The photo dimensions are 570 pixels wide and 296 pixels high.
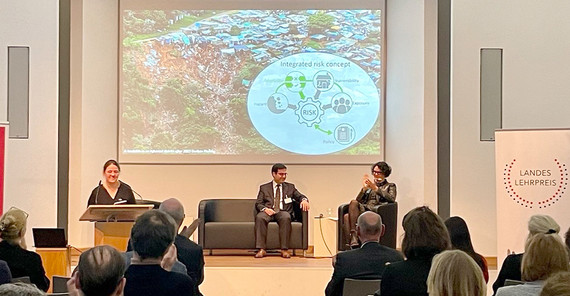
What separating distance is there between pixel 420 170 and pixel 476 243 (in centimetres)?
119

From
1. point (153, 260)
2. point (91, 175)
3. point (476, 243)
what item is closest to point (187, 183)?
point (91, 175)

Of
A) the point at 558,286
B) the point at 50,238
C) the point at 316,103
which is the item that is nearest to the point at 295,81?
the point at 316,103

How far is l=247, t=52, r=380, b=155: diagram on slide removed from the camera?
440 inches

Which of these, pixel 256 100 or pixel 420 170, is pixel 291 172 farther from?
pixel 420 170

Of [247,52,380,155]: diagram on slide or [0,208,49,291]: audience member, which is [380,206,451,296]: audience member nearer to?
[0,208,49,291]: audience member

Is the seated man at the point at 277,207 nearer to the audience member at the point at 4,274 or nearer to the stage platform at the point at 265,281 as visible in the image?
the stage platform at the point at 265,281

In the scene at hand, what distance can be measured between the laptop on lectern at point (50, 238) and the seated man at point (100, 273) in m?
4.23

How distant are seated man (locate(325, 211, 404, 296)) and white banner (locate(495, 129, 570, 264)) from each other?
3130 millimetres

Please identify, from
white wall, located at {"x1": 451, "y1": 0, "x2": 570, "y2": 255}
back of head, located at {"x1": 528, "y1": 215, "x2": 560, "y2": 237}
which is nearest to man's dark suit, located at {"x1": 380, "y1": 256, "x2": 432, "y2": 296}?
back of head, located at {"x1": 528, "y1": 215, "x2": 560, "y2": 237}

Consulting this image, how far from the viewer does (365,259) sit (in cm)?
486

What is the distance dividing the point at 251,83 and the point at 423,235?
7.39 m

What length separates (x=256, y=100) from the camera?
11.3 m

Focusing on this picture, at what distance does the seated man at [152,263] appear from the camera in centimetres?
340

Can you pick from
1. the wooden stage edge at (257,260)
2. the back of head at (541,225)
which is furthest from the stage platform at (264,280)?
the back of head at (541,225)
